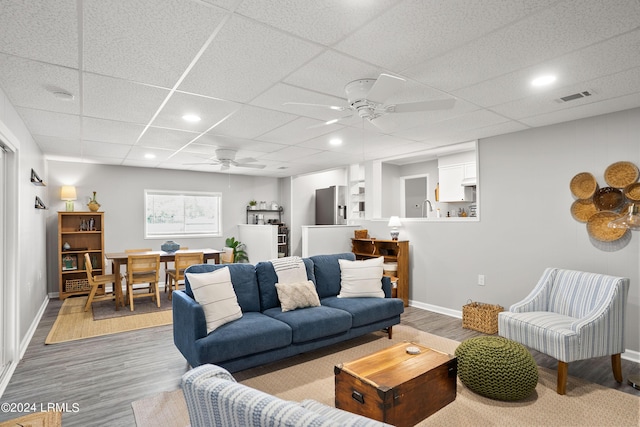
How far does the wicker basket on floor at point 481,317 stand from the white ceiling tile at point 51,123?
495cm

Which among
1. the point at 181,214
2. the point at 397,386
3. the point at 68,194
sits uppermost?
the point at 68,194

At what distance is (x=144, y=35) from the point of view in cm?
201

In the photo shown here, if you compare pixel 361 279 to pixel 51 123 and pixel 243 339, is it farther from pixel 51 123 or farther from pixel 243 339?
pixel 51 123

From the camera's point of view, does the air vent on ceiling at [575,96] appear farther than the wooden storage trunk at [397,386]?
Yes

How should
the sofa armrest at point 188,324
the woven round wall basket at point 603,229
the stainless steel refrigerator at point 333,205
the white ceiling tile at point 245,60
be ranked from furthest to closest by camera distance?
the stainless steel refrigerator at point 333,205, the woven round wall basket at point 603,229, the sofa armrest at point 188,324, the white ceiling tile at point 245,60

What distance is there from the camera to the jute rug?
2.38 metres

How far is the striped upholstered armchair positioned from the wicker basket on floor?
746 millimetres

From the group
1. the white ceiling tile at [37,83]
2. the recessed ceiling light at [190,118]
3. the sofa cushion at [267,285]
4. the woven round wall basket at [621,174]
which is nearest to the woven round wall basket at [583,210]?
the woven round wall basket at [621,174]

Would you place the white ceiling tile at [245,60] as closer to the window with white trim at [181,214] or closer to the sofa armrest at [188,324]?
the sofa armrest at [188,324]

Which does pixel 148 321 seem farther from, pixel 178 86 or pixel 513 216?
pixel 513 216

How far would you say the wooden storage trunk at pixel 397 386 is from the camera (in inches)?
83.9

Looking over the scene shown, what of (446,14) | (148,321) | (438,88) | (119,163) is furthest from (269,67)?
(119,163)

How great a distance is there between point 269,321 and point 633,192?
143 inches

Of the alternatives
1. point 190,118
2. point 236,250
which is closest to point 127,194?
point 236,250
